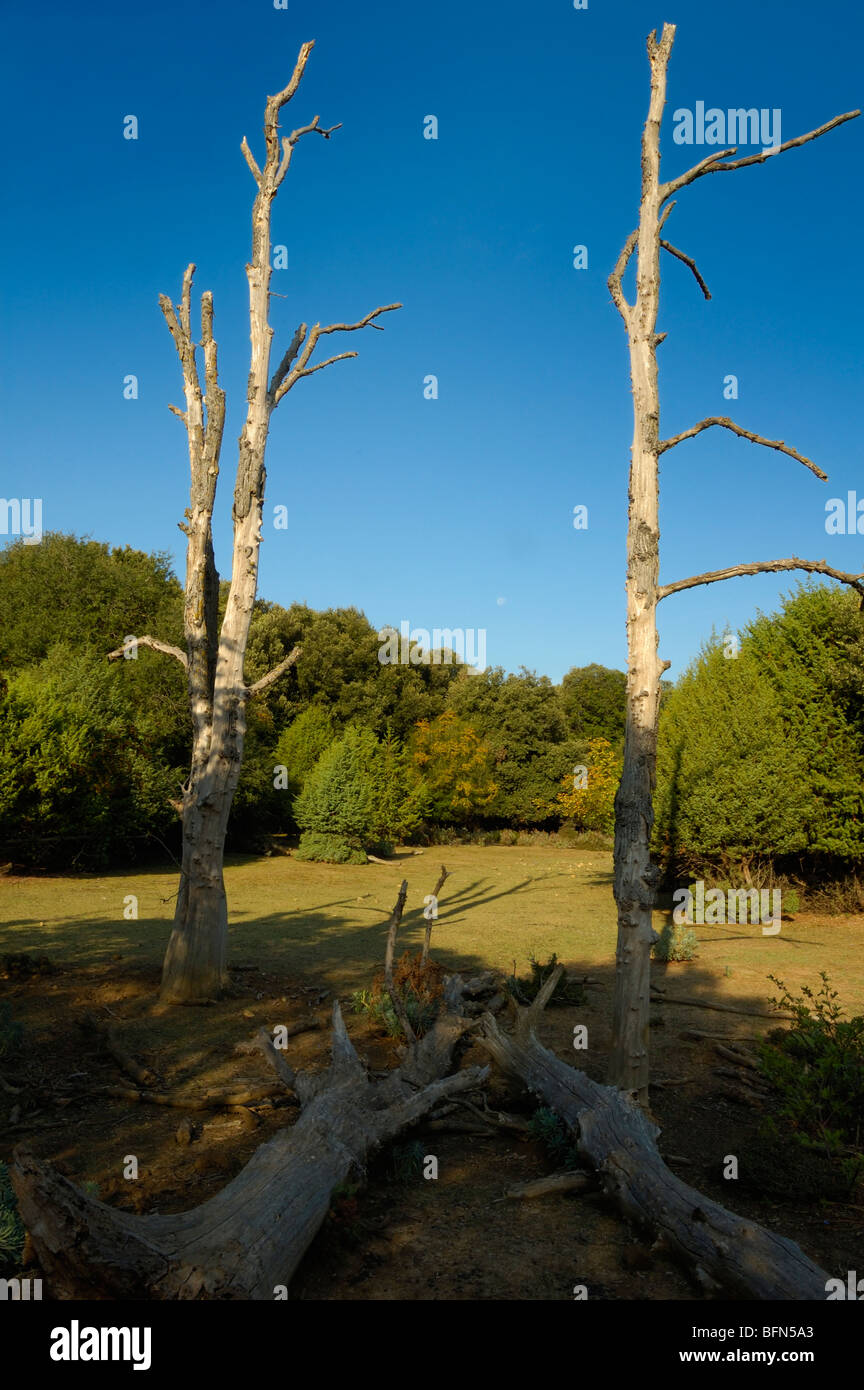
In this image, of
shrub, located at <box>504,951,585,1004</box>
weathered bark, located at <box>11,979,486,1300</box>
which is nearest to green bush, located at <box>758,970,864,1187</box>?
weathered bark, located at <box>11,979,486,1300</box>

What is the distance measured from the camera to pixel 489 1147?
6051mm

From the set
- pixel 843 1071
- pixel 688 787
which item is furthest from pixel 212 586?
pixel 688 787

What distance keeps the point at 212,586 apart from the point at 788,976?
A: 9.20 m

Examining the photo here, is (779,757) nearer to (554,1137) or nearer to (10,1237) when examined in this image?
(554,1137)

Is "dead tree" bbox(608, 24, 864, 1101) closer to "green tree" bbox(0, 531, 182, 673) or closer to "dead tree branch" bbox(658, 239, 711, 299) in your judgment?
"dead tree branch" bbox(658, 239, 711, 299)

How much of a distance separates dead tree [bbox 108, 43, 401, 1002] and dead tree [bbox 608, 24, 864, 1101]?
14.5ft

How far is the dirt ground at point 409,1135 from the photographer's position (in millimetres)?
4320

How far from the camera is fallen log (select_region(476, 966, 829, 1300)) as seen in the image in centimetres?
383

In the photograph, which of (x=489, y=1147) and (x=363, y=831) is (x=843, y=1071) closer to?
(x=489, y=1147)

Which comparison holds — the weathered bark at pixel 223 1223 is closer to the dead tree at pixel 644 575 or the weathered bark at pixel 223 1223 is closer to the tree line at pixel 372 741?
the dead tree at pixel 644 575

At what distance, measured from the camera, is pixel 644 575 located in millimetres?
6629

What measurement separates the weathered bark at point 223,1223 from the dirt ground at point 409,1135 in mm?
269

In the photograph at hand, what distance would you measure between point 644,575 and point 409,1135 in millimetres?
4356

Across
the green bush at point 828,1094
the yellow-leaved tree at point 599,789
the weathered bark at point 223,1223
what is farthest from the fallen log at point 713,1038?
the yellow-leaved tree at point 599,789
